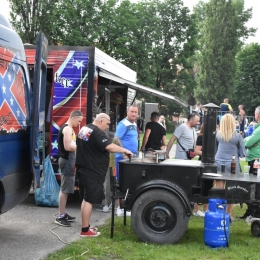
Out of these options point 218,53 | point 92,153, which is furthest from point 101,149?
point 218,53

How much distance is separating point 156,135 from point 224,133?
2761 mm

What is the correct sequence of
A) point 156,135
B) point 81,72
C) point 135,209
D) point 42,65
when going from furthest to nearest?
point 156,135
point 81,72
point 42,65
point 135,209

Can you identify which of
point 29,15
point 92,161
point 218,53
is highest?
point 218,53

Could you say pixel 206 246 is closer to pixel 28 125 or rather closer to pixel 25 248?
pixel 25 248

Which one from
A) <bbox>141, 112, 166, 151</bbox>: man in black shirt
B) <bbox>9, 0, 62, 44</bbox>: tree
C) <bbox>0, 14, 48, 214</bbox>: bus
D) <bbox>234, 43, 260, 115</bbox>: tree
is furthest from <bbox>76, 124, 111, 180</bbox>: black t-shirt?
<bbox>234, 43, 260, 115</bbox>: tree

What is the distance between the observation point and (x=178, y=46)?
49.2 meters

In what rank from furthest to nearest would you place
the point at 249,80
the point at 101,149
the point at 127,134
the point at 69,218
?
the point at 249,80 < the point at 127,134 < the point at 69,218 < the point at 101,149

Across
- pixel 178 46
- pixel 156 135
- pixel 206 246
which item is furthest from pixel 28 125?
pixel 178 46

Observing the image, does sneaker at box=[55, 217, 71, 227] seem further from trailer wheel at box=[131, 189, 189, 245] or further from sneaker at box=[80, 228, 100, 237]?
trailer wheel at box=[131, 189, 189, 245]

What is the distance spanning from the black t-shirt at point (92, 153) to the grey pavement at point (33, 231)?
96cm

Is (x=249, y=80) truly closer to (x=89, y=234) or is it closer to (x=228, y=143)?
(x=228, y=143)

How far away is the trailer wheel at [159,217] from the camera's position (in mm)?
6011

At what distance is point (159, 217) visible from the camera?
240 inches

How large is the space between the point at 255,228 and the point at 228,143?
5.00 ft
